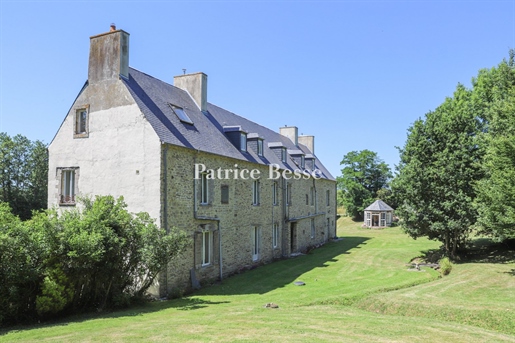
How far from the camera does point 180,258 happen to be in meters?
15.2

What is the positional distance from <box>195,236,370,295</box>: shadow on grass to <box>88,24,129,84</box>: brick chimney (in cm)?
991

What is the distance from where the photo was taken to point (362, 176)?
61.4 metres

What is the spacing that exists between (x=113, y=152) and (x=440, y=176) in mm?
16652

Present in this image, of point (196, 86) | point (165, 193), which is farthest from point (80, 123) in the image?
point (196, 86)

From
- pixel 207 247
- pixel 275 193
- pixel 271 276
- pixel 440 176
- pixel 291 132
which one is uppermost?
pixel 291 132

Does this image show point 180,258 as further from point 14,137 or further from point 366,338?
point 14,137

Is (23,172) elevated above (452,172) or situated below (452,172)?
above

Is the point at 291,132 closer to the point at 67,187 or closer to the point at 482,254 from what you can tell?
the point at 482,254

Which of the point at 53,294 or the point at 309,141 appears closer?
the point at 53,294

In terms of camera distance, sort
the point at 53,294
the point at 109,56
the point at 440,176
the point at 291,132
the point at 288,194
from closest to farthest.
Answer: the point at 53,294 < the point at 109,56 < the point at 440,176 < the point at 288,194 < the point at 291,132

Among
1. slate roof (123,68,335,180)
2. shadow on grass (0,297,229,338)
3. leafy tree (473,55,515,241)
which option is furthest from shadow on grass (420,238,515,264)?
shadow on grass (0,297,229,338)

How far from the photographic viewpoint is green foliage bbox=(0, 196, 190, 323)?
410 inches

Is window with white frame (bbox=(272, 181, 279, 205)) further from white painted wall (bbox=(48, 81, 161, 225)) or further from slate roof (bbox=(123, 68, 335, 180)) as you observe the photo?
white painted wall (bbox=(48, 81, 161, 225))

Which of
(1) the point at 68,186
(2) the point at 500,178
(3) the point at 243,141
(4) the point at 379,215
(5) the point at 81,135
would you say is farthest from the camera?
(4) the point at 379,215
